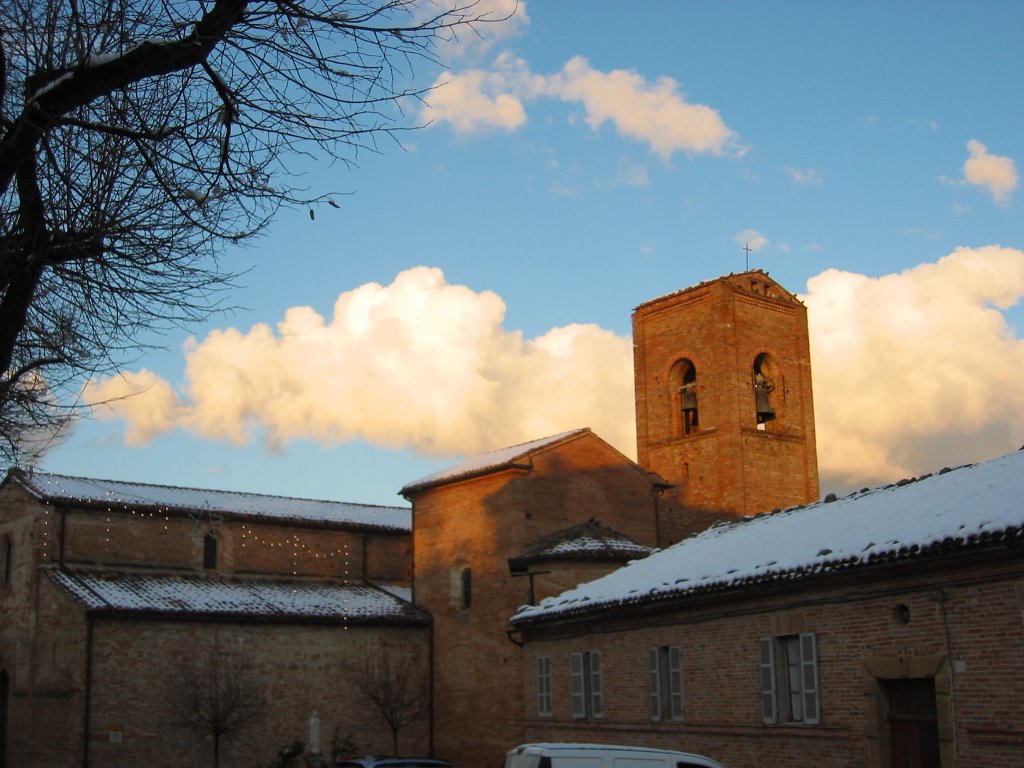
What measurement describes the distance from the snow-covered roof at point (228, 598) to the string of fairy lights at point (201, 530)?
42 cm

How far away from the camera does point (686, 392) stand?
4050cm

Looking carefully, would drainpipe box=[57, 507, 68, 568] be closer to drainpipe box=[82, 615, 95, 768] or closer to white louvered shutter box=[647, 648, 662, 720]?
drainpipe box=[82, 615, 95, 768]

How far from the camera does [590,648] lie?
23078mm

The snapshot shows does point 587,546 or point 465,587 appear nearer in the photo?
point 587,546

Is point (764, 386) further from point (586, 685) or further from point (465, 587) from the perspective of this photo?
point (586, 685)

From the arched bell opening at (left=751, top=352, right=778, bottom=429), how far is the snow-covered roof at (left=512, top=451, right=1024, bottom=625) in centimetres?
1550

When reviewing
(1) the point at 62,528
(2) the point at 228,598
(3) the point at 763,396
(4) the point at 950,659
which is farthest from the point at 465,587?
(4) the point at 950,659

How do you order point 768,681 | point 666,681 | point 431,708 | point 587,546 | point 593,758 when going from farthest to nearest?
point 431,708, point 587,546, point 666,681, point 768,681, point 593,758

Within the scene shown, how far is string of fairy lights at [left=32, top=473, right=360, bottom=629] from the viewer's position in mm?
32562

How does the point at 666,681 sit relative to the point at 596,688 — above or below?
above

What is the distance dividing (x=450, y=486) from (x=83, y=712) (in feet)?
38.6

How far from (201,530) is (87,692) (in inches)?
302

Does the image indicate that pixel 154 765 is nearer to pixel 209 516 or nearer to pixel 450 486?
pixel 209 516

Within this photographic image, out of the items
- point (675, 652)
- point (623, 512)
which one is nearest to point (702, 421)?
point (623, 512)
